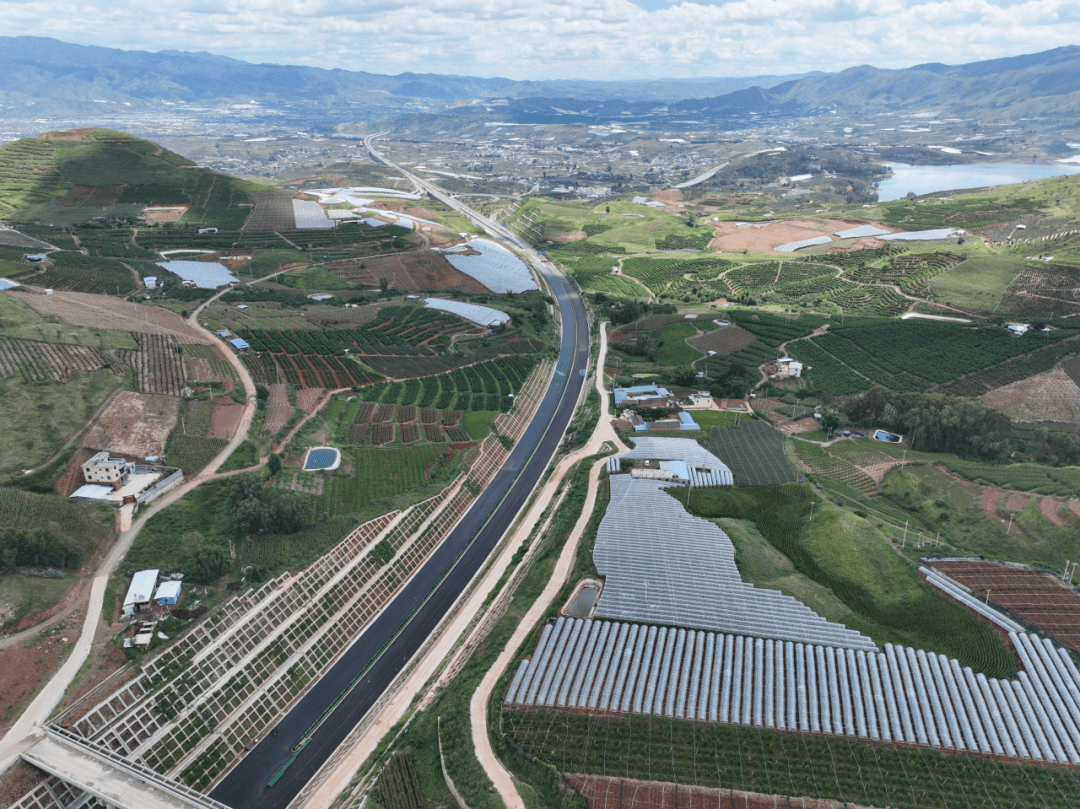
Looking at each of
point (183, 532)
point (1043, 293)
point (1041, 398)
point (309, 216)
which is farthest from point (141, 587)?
point (1043, 293)

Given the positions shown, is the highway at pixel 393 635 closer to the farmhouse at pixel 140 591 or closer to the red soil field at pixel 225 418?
the farmhouse at pixel 140 591

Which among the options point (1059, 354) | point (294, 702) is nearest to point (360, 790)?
point (294, 702)

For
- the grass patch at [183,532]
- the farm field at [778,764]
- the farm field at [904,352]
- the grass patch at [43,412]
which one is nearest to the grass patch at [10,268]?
the grass patch at [43,412]

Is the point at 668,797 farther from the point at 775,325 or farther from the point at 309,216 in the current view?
the point at 309,216

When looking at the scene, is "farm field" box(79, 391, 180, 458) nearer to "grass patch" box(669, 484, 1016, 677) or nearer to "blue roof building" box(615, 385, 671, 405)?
"grass patch" box(669, 484, 1016, 677)

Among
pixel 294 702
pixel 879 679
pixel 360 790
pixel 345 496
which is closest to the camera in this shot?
pixel 360 790

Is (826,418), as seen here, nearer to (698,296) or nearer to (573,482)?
(573,482)
